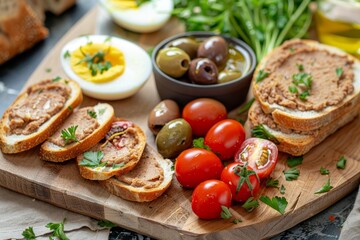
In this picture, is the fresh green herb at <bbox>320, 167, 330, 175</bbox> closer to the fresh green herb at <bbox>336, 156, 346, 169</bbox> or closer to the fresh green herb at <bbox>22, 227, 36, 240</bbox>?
the fresh green herb at <bbox>336, 156, 346, 169</bbox>

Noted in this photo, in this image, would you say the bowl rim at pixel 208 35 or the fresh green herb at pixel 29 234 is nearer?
the fresh green herb at pixel 29 234

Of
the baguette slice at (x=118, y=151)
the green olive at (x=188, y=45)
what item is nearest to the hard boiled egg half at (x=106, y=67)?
the green olive at (x=188, y=45)

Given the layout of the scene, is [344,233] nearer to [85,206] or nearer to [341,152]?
[341,152]

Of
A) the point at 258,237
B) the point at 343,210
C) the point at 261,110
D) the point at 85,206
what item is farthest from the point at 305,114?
the point at 85,206

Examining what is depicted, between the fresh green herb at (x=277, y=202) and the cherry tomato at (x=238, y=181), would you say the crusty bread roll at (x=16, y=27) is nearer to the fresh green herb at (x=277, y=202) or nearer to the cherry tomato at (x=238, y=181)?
the cherry tomato at (x=238, y=181)

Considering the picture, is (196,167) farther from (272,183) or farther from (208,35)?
(208,35)

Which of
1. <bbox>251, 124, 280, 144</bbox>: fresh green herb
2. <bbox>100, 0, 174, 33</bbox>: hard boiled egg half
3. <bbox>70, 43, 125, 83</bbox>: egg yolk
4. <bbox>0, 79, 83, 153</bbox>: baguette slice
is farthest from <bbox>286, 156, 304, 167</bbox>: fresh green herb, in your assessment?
<bbox>100, 0, 174, 33</bbox>: hard boiled egg half

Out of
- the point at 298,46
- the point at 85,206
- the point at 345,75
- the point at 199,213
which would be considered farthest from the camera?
the point at 298,46
